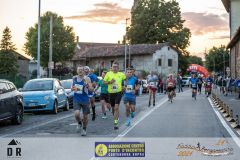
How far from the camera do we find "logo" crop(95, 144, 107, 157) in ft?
22.0

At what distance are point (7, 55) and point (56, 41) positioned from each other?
34.9 ft

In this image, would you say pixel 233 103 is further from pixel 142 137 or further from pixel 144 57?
pixel 144 57

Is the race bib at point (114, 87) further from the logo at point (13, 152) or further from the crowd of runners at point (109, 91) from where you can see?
the logo at point (13, 152)

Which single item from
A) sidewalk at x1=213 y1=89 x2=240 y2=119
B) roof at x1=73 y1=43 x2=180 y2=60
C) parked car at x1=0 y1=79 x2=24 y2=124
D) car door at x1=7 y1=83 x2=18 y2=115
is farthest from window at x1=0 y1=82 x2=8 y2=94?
roof at x1=73 y1=43 x2=180 y2=60

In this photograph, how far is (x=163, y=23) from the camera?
84125 mm

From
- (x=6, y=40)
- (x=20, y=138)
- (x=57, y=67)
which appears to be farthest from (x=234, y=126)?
(x=6, y=40)

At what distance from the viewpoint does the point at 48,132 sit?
13.0 meters

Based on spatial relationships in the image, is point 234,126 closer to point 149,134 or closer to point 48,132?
point 149,134

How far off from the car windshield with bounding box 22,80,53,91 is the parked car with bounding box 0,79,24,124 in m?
4.70

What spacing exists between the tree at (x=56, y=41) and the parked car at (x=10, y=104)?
70526 mm

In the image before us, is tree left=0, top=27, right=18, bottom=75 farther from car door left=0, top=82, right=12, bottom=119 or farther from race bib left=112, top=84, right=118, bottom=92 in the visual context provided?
race bib left=112, top=84, right=118, bottom=92

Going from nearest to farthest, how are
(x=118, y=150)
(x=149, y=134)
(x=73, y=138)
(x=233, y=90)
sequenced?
(x=118, y=150), (x=73, y=138), (x=149, y=134), (x=233, y=90)

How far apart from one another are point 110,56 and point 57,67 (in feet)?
41.6

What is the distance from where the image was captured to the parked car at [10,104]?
1477 cm
